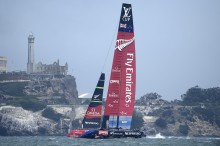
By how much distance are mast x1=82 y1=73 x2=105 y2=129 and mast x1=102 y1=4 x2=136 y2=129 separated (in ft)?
16.9

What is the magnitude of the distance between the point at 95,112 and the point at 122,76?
8492 millimetres

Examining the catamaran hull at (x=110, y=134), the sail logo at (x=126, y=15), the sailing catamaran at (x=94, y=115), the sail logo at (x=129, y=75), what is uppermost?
the sail logo at (x=126, y=15)

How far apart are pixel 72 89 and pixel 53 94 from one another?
9.70m

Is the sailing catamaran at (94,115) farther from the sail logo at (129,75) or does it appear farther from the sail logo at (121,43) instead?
the sail logo at (121,43)

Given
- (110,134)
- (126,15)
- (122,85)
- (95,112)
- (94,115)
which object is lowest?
(110,134)

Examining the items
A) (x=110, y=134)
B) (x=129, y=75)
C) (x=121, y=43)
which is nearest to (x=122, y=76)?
(x=129, y=75)

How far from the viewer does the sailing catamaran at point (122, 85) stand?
104688 millimetres

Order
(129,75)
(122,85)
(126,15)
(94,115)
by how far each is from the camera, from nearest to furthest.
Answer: (126,15) < (129,75) < (122,85) < (94,115)

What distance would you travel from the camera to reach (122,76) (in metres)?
105

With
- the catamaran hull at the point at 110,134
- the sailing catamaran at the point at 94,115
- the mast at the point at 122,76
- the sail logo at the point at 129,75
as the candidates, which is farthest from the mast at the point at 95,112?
the sail logo at the point at 129,75

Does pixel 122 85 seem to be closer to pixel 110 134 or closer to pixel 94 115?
pixel 110 134

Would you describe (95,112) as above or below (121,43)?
below

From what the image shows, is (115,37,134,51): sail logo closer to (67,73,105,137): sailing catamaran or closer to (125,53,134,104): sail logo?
(125,53,134,104): sail logo

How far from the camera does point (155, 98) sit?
618ft
